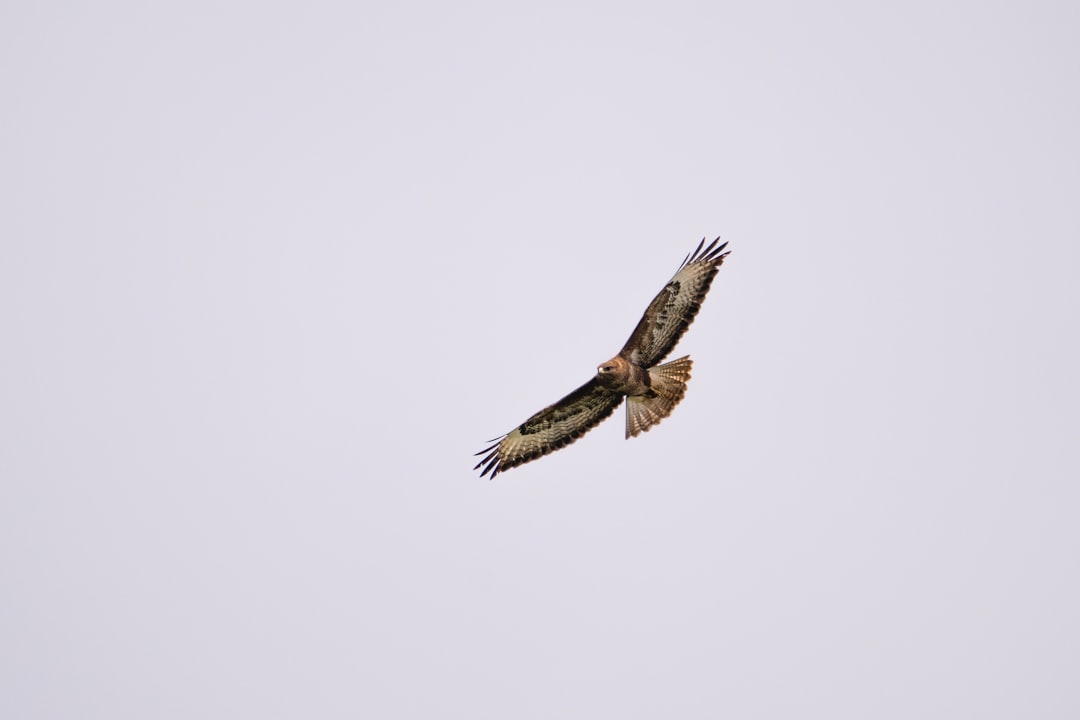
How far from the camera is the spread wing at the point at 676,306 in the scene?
1303 cm

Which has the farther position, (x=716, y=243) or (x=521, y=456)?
(x=521, y=456)

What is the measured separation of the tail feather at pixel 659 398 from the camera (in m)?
13.4

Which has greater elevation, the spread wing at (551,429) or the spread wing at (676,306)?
the spread wing at (676,306)

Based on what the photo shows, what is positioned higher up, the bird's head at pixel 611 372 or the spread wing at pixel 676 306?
the spread wing at pixel 676 306

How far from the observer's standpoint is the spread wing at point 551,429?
13.6 meters

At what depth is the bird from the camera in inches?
515

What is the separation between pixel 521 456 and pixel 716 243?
309 cm

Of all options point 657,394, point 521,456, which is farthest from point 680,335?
point 521,456

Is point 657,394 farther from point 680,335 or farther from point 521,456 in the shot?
point 521,456

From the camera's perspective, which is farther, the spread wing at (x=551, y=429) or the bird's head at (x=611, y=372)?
the spread wing at (x=551, y=429)

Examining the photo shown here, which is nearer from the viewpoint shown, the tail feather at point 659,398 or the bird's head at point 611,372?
the bird's head at point 611,372

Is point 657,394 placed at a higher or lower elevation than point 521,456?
higher

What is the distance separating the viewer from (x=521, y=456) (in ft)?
46.2

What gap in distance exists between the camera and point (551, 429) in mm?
Answer: 13953
